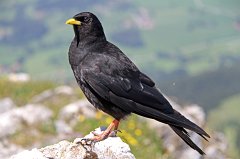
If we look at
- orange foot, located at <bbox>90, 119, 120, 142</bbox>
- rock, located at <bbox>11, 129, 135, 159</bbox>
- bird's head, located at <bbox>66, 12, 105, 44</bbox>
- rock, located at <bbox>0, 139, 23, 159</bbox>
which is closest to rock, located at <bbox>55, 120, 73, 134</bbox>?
rock, located at <bbox>0, 139, 23, 159</bbox>

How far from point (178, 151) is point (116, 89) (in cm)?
730

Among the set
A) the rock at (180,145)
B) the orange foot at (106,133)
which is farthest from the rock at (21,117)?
the orange foot at (106,133)

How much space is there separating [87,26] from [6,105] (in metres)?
9.42

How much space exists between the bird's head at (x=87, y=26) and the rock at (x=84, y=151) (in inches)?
76.9

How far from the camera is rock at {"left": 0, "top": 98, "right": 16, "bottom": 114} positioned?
17.6 meters

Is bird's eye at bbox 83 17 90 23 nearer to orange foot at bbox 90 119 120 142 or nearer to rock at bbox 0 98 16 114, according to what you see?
orange foot at bbox 90 119 120 142

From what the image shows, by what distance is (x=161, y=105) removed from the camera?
27.3 ft

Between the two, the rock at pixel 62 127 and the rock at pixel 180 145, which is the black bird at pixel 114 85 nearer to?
the rock at pixel 180 145

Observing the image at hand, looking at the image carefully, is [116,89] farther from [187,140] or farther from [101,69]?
[187,140]

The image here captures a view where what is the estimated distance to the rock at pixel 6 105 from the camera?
1762 centimetres

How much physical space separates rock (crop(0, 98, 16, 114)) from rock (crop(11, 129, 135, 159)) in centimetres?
981

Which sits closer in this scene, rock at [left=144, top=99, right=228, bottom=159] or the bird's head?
the bird's head

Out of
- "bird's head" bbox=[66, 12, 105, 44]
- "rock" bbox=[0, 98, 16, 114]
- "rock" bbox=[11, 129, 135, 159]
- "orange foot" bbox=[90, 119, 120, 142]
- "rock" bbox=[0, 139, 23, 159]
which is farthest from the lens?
"rock" bbox=[0, 98, 16, 114]

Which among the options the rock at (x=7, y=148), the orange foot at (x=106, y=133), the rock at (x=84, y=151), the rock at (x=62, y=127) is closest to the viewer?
the rock at (x=84, y=151)
